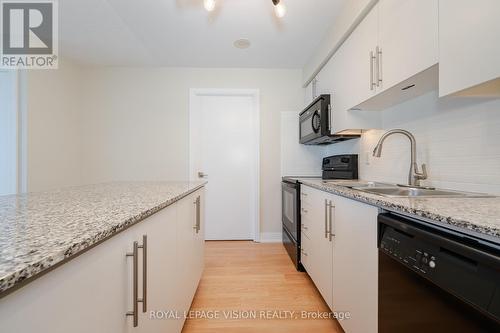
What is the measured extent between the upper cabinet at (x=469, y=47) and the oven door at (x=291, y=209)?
150 centimetres

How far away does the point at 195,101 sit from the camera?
321 centimetres

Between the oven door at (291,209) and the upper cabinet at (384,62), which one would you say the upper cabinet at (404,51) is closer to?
the upper cabinet at (384,62)

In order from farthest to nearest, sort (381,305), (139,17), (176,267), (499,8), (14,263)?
(139,17)
(176,267)
(381,305)
(499,8)
(14,263)

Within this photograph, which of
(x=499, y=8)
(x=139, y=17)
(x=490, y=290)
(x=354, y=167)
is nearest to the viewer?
(x=490, y=290)

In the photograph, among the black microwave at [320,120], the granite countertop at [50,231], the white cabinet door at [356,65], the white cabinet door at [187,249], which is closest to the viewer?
the granite countertop at [50,231]

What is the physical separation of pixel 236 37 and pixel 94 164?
2.47 meters

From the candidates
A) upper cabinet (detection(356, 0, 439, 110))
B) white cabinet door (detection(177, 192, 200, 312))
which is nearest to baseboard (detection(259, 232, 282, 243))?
white cabinet door (detection(177, 192, 200, 312))

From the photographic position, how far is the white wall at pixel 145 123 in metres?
3.19

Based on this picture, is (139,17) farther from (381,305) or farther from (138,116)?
(381,305)

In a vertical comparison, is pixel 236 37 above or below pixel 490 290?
above

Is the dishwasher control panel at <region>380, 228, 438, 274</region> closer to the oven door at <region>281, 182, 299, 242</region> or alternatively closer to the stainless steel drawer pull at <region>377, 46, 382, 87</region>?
the stainless steel drawer pull at <region>377, 46, 382, 87</region>

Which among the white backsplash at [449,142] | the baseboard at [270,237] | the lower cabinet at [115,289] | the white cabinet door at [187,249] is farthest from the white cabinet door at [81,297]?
the baseboard at [270,237]

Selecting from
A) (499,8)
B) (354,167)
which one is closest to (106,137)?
(354,167)

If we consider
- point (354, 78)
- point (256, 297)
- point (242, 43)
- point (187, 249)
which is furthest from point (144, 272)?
point (242, 43)
